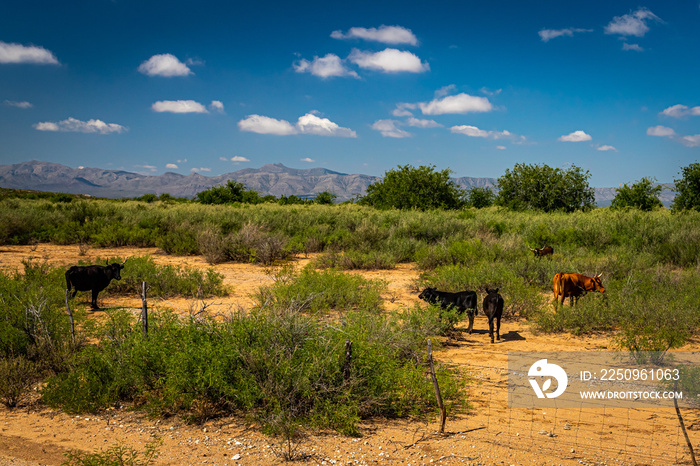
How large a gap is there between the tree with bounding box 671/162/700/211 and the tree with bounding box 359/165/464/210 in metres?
11.9

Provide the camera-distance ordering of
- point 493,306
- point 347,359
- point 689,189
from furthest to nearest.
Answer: point 689,189, point 493,306, point 347,359

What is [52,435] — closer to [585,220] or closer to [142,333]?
[142,333]

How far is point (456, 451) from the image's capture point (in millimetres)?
4004

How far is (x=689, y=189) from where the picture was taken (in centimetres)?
2336

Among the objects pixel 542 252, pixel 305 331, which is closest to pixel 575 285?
pixel 542 252

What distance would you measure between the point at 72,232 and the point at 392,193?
1885 centimetres

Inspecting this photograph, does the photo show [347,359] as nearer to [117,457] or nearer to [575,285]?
[117,457]

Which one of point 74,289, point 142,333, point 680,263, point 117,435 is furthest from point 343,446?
point 680,263

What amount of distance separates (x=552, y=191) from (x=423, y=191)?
812 centimetres

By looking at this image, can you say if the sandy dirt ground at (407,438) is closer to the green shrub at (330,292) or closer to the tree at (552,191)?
the green shrub at (330,292)

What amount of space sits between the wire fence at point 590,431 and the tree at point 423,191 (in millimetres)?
23561

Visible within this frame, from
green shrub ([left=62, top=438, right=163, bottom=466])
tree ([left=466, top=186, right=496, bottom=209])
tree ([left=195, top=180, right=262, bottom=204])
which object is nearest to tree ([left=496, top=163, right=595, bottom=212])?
tree ([left=466, top=186, right=496, bottom=209])

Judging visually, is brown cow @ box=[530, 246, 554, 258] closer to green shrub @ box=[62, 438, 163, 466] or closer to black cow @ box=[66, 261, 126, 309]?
black cow @ box=[66, 261, 126, 309]

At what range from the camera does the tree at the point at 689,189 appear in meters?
23.0
